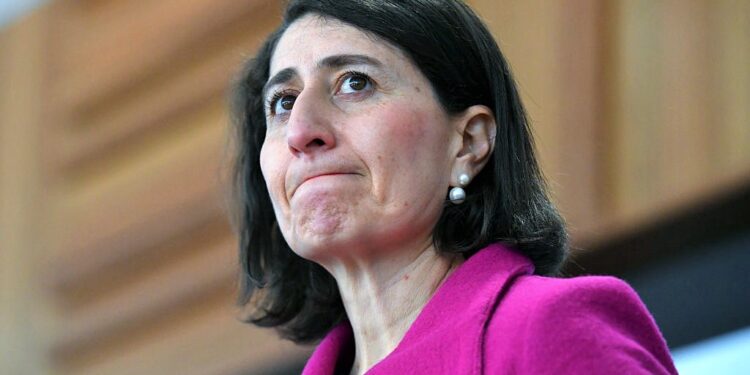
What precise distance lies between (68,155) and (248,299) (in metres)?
3.28

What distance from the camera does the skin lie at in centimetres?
175

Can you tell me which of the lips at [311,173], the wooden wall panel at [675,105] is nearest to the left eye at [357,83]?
the lips at [311,173]

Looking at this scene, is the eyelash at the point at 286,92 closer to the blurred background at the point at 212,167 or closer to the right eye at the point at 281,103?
the right eye at the point at 281,103

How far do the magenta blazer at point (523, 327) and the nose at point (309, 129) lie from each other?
0.71 feet

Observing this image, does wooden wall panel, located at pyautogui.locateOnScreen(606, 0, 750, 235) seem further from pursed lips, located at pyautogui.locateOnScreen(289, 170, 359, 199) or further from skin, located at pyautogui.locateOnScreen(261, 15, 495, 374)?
pursed lips, located at pyautogui.locateOnScreen(289, 170, 359, 199)

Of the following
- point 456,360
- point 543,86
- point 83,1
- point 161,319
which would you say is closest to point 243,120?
point 456,360

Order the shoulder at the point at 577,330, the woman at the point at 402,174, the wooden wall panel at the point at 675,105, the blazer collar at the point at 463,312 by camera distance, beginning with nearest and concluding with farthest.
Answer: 1. the shoulder at the point at 577,330
2. the blazer collar at the point at 463,312
3. the woman at the point at 402,174
4. the wooden wall panel at the point at 675,105

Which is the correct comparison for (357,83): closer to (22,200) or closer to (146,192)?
(146,192)

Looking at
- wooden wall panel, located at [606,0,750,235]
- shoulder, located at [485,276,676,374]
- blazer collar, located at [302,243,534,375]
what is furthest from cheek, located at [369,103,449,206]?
wooden wall panel, located at [606,0,750,235]

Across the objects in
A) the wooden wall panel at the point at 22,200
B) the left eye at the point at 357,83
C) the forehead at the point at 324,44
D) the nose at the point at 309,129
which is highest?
the forehead at the point at 324,44

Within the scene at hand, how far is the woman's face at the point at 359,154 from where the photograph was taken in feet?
5.75

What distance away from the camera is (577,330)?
1.48 m

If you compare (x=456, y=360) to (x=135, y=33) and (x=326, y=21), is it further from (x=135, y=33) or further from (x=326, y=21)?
(x=135, y=33)

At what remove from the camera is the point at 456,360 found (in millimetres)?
1593
